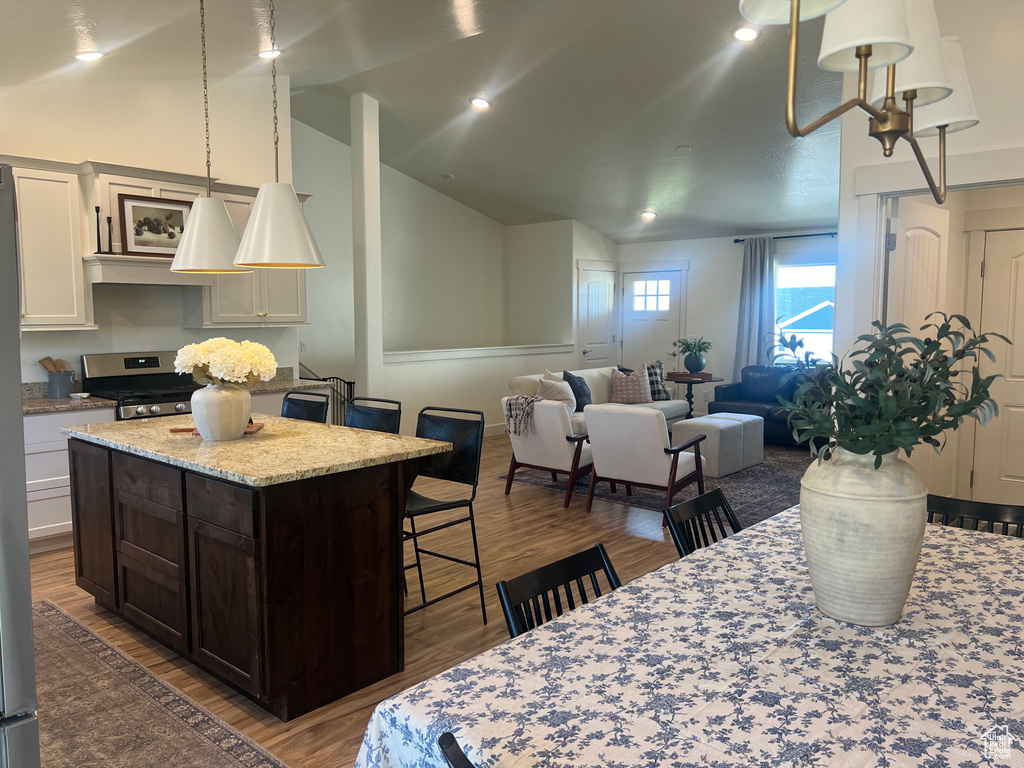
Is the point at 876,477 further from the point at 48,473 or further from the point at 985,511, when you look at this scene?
the point at 48,473

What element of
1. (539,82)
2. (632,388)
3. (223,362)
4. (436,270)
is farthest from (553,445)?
(436,270)

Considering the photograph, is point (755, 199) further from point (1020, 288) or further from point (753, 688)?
point (753, 688)

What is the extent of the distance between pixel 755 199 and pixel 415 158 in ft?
12.3

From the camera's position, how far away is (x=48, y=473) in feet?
13.7

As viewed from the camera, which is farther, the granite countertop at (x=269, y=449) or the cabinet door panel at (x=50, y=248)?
the cabinet door panel at (x=50, y=248)

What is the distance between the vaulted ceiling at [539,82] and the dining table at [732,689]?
3.49 metres

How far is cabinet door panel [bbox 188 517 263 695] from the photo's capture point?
7.90 feet

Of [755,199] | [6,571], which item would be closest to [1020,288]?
[755,199]

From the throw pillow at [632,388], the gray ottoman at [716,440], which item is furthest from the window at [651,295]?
the gray ottoman at [716,440]

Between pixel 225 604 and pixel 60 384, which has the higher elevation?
pixel 60 384

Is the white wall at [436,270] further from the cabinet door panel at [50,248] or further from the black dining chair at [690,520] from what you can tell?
the black dining chair at [690,520]

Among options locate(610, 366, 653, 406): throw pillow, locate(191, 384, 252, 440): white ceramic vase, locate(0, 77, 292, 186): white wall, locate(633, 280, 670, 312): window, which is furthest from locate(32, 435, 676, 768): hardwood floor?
locate(633, 280, 670, 312): window

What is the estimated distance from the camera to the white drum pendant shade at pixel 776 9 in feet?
4.13

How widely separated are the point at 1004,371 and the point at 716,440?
225 centimetres
